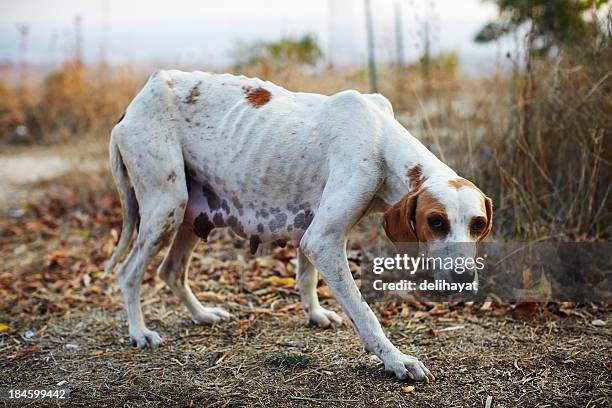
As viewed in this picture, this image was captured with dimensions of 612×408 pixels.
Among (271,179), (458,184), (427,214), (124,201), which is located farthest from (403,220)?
(124,201)

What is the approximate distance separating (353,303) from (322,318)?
2.50ft

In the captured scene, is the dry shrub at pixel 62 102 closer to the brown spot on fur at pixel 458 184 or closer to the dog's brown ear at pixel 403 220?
the dog's brown ear at pixel 403 220

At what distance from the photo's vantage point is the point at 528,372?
3.41m

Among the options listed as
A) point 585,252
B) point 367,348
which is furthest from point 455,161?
point 367,348

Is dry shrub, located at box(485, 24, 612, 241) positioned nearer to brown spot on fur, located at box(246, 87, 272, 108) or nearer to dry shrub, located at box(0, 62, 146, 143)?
brown spot on fur, located at box(246, 87, 272, 108)

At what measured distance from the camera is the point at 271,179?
146 inches

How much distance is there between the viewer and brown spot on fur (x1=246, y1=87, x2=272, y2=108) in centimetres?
389

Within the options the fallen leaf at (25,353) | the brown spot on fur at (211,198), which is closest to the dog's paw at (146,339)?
the fallen leaf at (25,353)

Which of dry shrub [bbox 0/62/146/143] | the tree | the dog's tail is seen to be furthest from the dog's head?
dry shrub [bbox 0/62/146/143]

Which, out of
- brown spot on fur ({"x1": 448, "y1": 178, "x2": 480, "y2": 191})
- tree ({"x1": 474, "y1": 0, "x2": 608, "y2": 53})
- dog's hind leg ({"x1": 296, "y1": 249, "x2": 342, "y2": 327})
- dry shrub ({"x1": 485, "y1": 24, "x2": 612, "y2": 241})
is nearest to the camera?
brown spot on fur ({"x1": 448, "y1": 178, "x2": 480, "y2": 191})

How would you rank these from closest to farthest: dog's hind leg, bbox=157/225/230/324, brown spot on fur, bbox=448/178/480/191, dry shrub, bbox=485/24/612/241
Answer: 1. brown spot on fur, bbox=448/178/480/191
2. dog's hind leg, bbox=157/225/230/324
3. dry shrub, bbox=485/24/612/241

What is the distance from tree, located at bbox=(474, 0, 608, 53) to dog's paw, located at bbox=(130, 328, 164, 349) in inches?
125

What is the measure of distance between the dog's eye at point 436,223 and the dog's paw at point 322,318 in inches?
50.7

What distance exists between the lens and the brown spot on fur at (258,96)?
3895 mm
